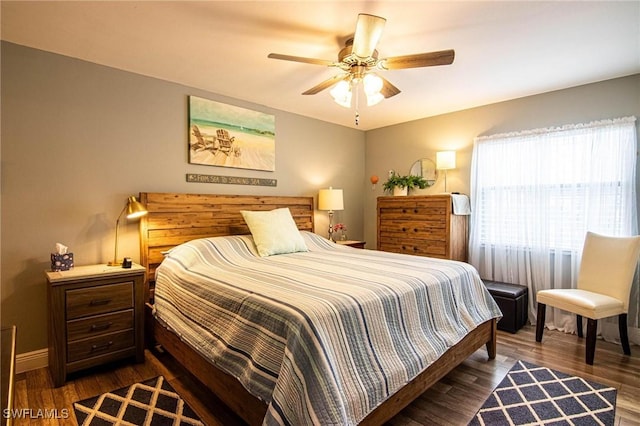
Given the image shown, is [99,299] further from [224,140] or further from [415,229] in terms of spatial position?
[415,229]

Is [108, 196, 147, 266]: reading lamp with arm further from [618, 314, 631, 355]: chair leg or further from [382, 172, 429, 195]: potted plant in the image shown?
[618, 314, 631, 355]: chair leg

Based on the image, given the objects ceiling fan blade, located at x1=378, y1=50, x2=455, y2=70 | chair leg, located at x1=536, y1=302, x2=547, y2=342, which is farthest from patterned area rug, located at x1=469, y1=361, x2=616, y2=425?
ceiling fan blade, located at x1=378, y1=50, x2=455, y2=70

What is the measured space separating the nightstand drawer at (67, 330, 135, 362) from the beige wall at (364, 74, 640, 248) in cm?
355

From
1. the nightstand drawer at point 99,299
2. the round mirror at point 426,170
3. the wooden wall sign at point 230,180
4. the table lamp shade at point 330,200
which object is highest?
the round mirror at point 426,170

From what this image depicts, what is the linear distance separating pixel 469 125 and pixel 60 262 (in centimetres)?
442

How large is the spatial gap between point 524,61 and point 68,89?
3.80 metres

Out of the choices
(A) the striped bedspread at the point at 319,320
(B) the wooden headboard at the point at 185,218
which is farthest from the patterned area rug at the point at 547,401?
(B) the wooden headboard at the point at 185,218

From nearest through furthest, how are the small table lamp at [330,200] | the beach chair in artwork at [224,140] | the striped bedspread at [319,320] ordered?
the striped bedspread at [319,320]
the beach chair in artwork at [224,140]
the small table lamp at [330,200]

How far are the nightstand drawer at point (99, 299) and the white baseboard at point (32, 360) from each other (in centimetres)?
61

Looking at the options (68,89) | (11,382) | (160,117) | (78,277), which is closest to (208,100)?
(160,117)

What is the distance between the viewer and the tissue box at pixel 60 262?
2.38m

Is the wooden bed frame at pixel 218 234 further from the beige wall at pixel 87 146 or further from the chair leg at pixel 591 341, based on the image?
the chair leg at pixel 591 341

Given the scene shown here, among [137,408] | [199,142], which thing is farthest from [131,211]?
[137,408]

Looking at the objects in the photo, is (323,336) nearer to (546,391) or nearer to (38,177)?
(546,391)
